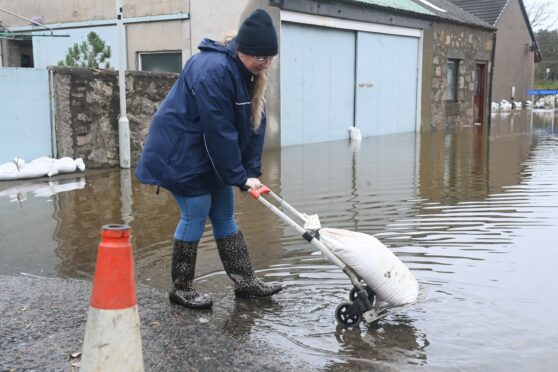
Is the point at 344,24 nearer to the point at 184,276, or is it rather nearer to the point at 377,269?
the point at 184,276

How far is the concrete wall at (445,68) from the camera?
771 inches

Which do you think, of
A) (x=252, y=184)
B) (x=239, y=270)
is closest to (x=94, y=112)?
(x=239, y=270)

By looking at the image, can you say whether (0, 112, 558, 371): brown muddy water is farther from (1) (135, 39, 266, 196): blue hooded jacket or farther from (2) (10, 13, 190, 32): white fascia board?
(2) (10, 13, 190, 32): white fascia board

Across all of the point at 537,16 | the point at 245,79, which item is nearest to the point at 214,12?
the point at 245,79

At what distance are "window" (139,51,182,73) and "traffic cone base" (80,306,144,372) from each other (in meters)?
12.2

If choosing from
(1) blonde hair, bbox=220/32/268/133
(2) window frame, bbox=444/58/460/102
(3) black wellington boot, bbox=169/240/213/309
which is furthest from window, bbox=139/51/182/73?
(3) black wellington boot, bbox=169/240/213/309

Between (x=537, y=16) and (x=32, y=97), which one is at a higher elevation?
(x=537, y=16)

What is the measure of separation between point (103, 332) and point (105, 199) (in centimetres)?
547

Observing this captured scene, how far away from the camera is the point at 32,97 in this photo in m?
9.47

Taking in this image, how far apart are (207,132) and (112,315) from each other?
4.56 ft

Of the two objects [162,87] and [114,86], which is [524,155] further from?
[114,86]

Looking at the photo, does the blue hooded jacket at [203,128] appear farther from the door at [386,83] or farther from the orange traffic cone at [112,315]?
the door at [386,83]

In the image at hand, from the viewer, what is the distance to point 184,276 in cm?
397

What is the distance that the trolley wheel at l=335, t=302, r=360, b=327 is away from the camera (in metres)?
3.70
